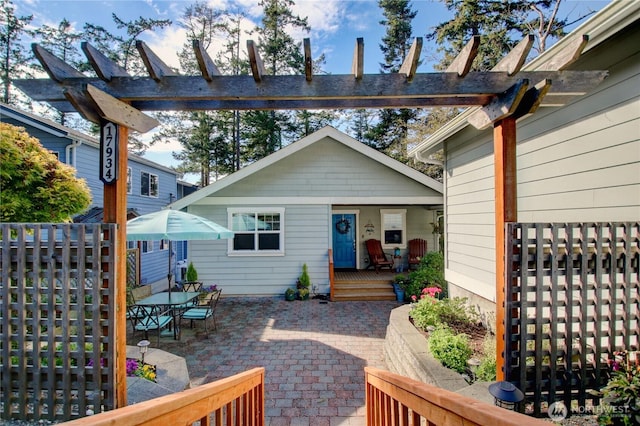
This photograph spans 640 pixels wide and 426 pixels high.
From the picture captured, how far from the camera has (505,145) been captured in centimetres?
252

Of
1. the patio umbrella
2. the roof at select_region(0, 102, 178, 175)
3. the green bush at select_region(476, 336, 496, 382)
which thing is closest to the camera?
the green bush at select_region(476, 336, 496, 382)

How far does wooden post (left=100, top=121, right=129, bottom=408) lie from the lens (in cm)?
241

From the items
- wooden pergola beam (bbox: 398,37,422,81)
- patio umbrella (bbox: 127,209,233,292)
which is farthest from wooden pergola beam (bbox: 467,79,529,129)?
patio umbrella (bbox: 127,209,233,292)

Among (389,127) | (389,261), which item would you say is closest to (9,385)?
(389,261)

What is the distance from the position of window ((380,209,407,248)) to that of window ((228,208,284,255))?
4.15 m

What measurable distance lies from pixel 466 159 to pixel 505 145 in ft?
10.6

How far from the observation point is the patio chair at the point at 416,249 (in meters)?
10.2

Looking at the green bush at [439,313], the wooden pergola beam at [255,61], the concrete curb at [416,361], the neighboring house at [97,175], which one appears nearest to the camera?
the wooden pergola beam at [255,61]

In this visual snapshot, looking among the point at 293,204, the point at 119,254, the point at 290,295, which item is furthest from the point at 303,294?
the point at 119,254

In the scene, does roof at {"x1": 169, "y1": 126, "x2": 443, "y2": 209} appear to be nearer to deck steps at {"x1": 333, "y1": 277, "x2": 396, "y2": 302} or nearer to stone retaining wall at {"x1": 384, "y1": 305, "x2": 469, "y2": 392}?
deck steps at {"x1": 333, "y1": 277, "x2": 396, "y2": 302}

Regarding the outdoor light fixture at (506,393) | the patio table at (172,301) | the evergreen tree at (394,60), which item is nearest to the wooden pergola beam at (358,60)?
the outdoor light fixture at (506,393)

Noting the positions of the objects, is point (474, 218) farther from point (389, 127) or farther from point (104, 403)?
point (389, 127)

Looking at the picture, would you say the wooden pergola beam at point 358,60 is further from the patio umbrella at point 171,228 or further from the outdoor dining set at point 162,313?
the outdoor dining set at point 162,313

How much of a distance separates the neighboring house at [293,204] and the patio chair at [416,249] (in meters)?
2.25
